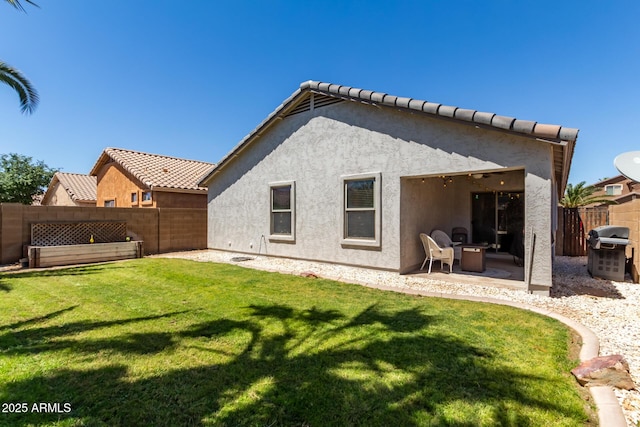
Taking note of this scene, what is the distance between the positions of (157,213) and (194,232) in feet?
7.41

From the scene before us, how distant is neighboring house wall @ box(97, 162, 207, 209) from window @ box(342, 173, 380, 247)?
1141 centimetres

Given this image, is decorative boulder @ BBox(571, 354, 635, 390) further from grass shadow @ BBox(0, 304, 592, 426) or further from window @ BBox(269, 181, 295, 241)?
window @ BBox(269, 181, 295, 241)

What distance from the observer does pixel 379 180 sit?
932 centimetres

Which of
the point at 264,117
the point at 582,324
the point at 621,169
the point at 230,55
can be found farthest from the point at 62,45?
the point at 621,169

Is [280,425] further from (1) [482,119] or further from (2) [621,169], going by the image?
(2) [621,169]

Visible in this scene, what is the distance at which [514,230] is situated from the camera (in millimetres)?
12562

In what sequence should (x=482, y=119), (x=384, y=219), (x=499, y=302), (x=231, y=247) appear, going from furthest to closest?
(x=231, y=247) < (x=384, y=219) < (x=482, y=119) < (x=499, y=302)

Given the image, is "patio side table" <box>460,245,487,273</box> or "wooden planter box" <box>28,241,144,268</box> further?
"wooden planter box" <box>28,241,144,268</box>

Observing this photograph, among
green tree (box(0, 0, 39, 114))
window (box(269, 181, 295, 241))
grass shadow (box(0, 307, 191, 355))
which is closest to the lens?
grass shadow (box(0, 307, 191, 355))

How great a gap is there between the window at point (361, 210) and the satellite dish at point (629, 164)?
642cm

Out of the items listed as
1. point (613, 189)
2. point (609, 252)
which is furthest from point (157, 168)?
point (613, 189)

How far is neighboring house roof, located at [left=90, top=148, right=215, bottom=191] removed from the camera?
16.6 m

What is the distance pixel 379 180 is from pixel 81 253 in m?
12.1

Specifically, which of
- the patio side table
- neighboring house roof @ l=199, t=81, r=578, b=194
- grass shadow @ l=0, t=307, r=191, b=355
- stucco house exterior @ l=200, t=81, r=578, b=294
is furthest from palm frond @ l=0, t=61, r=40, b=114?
the patio side table
